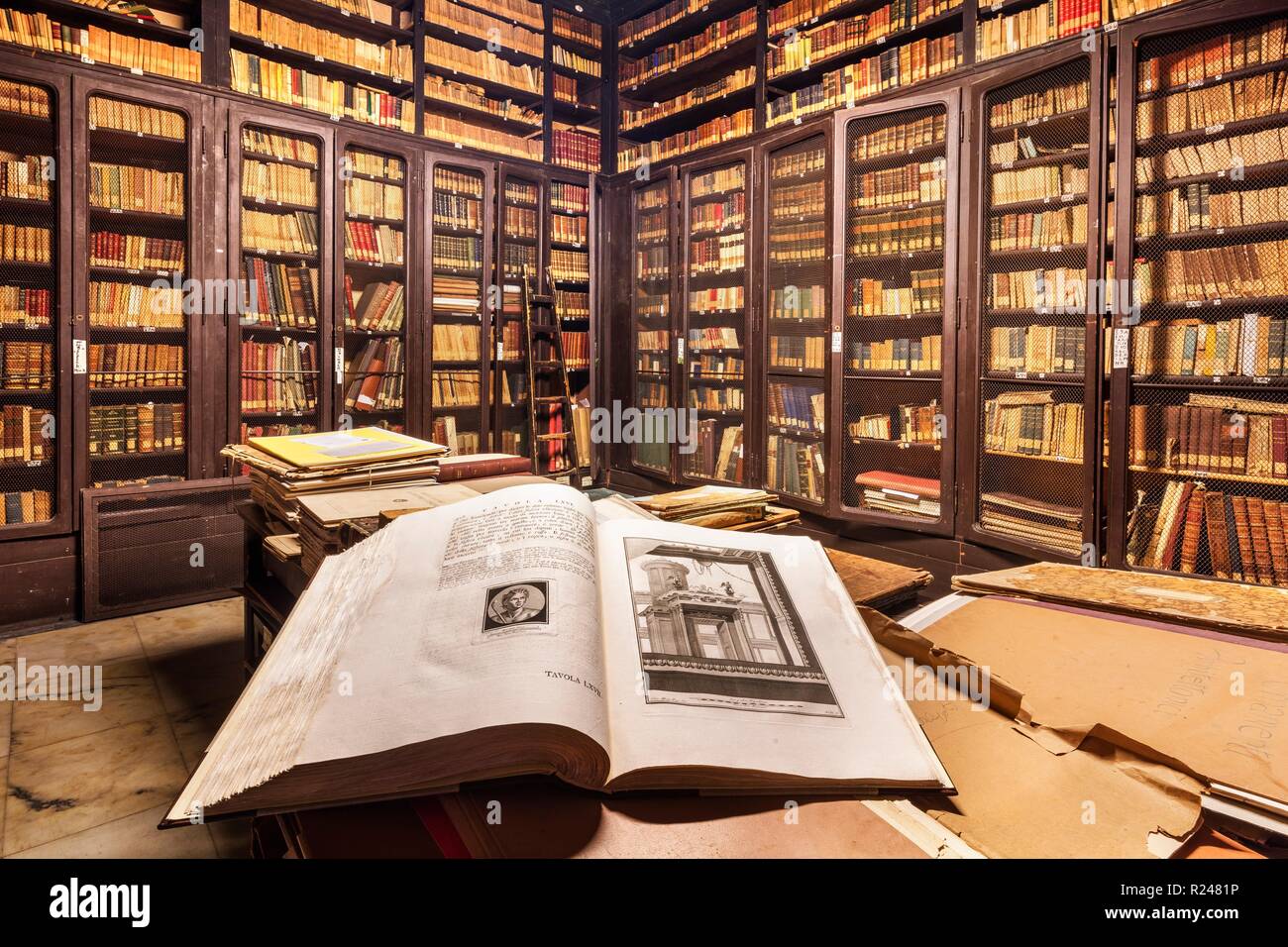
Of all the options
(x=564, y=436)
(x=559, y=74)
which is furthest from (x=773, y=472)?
(x=559, y=74)

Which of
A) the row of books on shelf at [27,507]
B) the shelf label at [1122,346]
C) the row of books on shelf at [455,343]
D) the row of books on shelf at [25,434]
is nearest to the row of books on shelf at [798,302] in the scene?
the shelf label at [1122,346]

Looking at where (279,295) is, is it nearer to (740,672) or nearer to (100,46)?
(100,46)

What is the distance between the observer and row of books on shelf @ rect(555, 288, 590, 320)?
625cm

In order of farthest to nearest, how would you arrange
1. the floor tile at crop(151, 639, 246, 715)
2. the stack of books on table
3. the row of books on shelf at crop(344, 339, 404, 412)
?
the row of books on shelf at crop(344, 339, 404, 412) < the floor tile at crop(151, 639, 246, 715) < the stack of books on table

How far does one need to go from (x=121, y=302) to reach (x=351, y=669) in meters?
4.53

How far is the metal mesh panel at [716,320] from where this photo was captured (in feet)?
17.3

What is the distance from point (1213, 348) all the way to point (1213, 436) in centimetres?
37

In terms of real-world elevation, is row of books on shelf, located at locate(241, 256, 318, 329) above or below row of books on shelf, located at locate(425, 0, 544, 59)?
below

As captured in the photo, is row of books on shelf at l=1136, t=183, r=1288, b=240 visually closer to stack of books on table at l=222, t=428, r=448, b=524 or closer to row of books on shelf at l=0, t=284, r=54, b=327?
stack of books on table at l=222, t=428, r=448, b=524

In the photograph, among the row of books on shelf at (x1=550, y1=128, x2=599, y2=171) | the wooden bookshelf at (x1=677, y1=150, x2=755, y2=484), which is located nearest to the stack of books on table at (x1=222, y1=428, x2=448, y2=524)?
the wooden bookshelf at (x1=677, y1=150, x2=755, y2=484)

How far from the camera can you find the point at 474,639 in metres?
0.61

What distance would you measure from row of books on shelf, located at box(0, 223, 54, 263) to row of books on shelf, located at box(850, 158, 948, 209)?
4337mm

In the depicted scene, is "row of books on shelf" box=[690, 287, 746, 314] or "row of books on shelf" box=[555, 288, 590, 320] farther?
"row of books on shelf" box=[555, 288, 590, 320]

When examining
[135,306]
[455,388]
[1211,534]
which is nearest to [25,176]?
[135,306]
